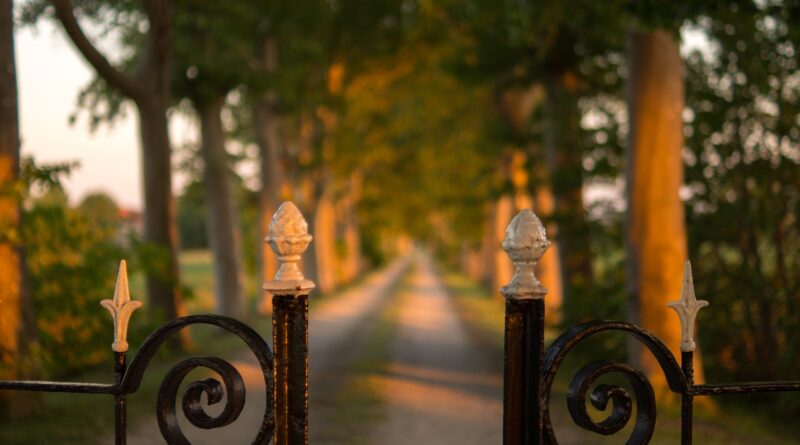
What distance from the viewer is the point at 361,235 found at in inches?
1722

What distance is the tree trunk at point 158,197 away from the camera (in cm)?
1100

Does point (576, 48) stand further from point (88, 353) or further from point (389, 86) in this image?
point (389, 86)

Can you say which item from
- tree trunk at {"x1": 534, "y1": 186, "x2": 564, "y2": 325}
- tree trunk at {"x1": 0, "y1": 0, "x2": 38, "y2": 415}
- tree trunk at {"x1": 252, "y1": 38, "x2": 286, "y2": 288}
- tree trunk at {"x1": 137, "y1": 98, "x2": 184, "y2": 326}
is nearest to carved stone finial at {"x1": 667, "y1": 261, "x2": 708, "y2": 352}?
tree trunk at {"x1": 0, "y1": 0, "x2": 38, "y2": 415}

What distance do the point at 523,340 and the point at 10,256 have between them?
5766 mm

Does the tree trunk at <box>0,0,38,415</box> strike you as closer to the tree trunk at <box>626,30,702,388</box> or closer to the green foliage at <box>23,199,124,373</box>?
the green foliage at <box>23,199,124,373</box>

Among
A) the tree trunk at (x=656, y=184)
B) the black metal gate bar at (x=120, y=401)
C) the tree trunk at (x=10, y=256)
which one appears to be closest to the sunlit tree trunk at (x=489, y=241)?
the tree trunk at (x=656, y=184)

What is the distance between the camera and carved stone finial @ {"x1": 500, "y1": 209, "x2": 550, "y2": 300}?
2.62m

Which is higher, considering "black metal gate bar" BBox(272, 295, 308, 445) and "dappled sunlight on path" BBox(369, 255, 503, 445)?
"black metal gate bar" BBox(272, 295, 308, 445)

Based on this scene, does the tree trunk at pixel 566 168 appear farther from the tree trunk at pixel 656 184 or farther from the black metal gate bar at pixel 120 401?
the black metal gate bar at pixel 120 401

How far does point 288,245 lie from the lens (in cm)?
266

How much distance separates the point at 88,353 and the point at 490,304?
49.0 ft

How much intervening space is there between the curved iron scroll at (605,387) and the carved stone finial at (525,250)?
9.1 inches

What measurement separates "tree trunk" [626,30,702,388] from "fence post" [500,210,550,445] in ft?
19.1

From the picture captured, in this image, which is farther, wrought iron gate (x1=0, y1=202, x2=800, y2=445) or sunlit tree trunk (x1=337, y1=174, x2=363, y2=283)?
sunlit tree trunk (x1=337, y1=174, x2=363, y2=283)
